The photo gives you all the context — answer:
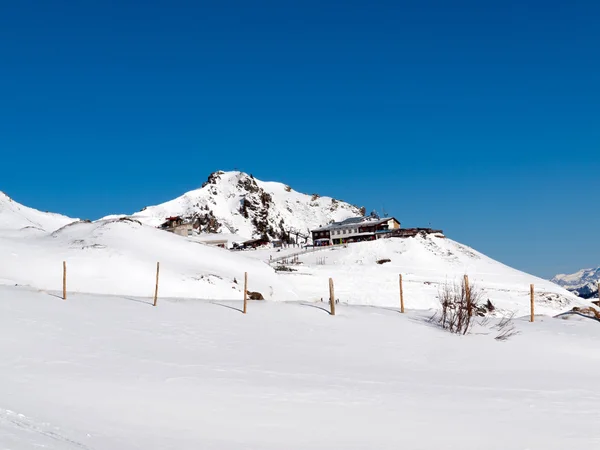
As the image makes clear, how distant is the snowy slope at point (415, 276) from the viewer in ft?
167

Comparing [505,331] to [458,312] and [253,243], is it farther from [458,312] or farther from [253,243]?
[253,243]

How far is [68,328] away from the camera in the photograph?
19.7 metres

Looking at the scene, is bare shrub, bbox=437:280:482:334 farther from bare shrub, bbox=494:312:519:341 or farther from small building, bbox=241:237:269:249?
small building, bbox=241:237:269:249

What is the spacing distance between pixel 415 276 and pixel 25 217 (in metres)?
80.3

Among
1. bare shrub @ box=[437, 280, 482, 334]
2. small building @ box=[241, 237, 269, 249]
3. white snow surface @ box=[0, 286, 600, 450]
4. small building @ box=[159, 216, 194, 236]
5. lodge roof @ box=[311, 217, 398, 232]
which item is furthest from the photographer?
small building @ box=[241, 237, 269, 249]

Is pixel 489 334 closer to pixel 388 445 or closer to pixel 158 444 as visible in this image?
pixel 388 445

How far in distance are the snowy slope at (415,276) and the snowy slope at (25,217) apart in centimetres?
5033

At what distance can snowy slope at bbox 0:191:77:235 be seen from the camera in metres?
95.2

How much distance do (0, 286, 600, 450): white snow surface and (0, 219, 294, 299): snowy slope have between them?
8546mm

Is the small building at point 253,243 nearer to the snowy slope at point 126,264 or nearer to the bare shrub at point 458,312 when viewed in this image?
the snowy slope at point 126,264

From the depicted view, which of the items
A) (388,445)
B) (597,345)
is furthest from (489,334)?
(388,445)

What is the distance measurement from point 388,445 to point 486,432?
7.66 feet

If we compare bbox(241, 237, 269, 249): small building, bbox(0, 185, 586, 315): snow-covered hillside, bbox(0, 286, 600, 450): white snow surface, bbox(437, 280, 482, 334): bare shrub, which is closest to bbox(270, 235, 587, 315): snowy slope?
bbox(0, 185, 586, 315): snow-covered hillside

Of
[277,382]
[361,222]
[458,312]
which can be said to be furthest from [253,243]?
[277,382]
